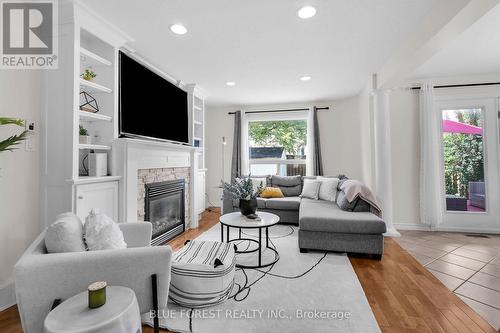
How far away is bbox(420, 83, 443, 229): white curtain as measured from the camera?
12.0 feet

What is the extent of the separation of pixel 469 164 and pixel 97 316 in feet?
16.6

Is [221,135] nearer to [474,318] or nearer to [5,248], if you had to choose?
[5,248]

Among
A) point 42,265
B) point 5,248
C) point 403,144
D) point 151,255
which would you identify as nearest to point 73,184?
point 5,248

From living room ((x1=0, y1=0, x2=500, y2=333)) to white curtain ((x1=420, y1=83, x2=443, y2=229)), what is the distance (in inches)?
0.9

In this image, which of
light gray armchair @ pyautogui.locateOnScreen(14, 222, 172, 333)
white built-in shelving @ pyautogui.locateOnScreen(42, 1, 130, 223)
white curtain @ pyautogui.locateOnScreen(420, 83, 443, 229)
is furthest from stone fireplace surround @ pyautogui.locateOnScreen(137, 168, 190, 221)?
white curtain @ pyautogui.locateOnScreen(420, 83, 443, 229)

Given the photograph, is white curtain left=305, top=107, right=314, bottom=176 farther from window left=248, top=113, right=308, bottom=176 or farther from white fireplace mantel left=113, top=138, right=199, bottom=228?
white fireplace mantel left=113, top=138, right=199, bottom=228

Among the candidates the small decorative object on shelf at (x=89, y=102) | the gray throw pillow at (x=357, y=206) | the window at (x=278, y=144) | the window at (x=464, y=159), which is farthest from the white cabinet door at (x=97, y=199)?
the window at (x=464, y=159)

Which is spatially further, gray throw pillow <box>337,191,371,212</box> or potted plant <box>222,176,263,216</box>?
gray throw pillow <box>337,191,371,212</box>

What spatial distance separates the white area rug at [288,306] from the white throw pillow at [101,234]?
0.69 meters

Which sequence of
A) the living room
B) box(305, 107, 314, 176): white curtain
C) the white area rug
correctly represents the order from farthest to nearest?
box(305, 107, 314, 176): white curtain < the white area rug < the living room

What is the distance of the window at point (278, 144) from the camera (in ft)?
17.7

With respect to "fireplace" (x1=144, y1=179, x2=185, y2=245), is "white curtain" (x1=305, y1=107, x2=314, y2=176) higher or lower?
higher

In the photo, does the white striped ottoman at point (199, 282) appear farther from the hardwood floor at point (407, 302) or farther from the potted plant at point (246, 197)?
the potted plant at point (246, 197)

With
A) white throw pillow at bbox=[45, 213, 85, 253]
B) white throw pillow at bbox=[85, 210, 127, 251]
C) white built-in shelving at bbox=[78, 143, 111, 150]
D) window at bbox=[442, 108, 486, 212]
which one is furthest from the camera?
window at bbox=[442, 108, 486, 212]
